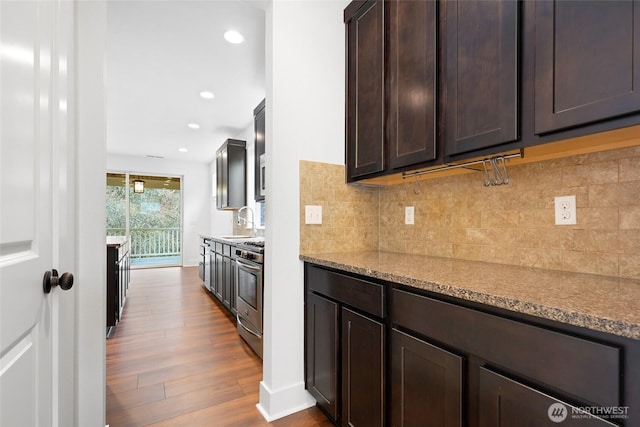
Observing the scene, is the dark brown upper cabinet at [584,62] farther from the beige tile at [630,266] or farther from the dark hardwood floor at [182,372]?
the dark hardwood floor at [182,372]

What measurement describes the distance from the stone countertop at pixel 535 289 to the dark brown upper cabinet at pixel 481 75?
1.69 ft

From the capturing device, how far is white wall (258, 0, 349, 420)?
5.71 ft

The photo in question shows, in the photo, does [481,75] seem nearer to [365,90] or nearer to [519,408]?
[365,90]

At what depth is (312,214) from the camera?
6.08 ft

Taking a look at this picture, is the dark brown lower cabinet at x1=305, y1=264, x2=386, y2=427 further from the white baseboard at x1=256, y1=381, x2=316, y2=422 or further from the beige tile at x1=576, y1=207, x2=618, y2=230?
the beige tile at x1=576, y1=207, x2=618, y2=230

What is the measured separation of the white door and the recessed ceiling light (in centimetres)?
151

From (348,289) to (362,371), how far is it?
14.3 inches

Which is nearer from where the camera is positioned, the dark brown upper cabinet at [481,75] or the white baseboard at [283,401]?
the dark brown upper cabinet at [481,75]

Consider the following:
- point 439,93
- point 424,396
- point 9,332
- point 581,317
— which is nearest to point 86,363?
point 9,332

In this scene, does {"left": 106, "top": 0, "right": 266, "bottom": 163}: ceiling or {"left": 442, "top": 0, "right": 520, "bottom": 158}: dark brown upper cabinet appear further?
{"left": 106, "top": 0, "right": 266, "bottom": 163}: ceiling

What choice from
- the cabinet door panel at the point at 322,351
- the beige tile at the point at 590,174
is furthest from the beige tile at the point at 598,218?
the cabinet door panel at the point at 322,351

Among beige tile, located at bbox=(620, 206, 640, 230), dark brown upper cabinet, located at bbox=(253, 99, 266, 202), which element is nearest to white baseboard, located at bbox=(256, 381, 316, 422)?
beige tile, located at bbox=(620, 206, 640, 230)

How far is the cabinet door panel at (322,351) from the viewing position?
1535 millimetres

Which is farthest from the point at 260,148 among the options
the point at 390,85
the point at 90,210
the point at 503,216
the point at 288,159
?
the point at 503,216
